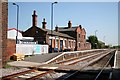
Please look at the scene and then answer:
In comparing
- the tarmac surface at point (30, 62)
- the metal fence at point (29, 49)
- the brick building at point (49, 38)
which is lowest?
the tarmac surface at point (30, 62)

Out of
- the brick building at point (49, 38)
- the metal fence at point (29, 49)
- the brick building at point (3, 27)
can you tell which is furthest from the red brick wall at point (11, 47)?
the brick building at point (49, 38)

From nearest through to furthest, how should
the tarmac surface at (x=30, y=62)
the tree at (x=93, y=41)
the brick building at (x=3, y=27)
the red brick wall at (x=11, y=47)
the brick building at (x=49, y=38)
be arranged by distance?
the brick building at (x=3, y=27), the tarmac surface at (x=30, y=62), the red brick wall at (x=11, y=47), the brick building at (x=49, y=38), the tree at (x=93, y=41)

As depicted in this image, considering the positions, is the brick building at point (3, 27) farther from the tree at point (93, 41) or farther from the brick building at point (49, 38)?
the tree at point (93, 41)

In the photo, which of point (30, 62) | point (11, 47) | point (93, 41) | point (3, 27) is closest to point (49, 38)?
point (11, 47)

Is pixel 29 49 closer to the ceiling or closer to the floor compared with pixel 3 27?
closer to the floor

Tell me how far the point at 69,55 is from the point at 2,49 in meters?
20.4

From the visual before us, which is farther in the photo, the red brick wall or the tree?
the tree

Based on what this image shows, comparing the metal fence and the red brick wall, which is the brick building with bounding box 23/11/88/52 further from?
the red brick wall

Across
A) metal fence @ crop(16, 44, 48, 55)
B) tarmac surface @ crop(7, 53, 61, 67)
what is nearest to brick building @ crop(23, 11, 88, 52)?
metal fence @ crop(16, 44, 48, 55)

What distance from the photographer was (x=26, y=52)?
3167 cm

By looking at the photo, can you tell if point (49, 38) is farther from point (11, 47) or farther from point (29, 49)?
point (11, 47)

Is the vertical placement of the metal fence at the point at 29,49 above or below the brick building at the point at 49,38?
below

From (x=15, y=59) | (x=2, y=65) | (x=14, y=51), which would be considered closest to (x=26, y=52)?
(x=14, y=51)

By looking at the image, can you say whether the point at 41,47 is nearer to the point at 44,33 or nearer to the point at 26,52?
the point at 26,52
